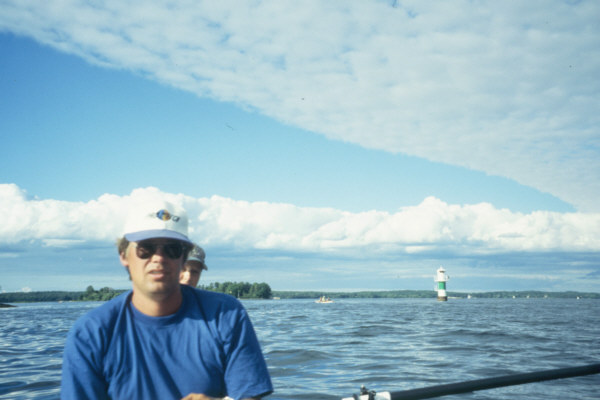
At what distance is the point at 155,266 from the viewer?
2.86 m

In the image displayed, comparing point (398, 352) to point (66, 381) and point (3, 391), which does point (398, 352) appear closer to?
point (3, 391)

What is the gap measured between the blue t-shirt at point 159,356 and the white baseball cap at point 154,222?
40cm

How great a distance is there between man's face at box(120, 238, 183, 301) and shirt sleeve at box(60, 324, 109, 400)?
36cm

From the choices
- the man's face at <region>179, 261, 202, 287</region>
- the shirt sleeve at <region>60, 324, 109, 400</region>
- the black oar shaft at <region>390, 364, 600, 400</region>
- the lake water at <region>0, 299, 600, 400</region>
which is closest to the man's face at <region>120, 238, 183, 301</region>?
the shirt sleeve at <region>60, 324, 109, 400</region>

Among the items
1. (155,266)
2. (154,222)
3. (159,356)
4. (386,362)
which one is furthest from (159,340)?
(386,362)

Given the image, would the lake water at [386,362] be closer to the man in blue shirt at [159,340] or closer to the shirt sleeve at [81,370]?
Result: the man in blue shirt at [159,340]

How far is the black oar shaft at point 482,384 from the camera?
13.1 ft

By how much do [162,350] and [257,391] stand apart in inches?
22.6

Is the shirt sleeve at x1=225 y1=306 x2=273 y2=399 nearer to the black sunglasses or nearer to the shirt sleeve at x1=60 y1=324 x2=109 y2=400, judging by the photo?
the black sunglasses

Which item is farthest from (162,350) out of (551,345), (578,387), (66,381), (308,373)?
(551,345)

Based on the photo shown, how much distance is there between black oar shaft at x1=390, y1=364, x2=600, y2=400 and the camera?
13.1ft

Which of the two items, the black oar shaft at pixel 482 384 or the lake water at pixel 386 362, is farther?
the lake water at pixel 386 362

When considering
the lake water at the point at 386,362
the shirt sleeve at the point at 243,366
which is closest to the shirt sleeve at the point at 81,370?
the shirt sleeve at the point at 243,366

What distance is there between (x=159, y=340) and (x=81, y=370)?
42 cm
